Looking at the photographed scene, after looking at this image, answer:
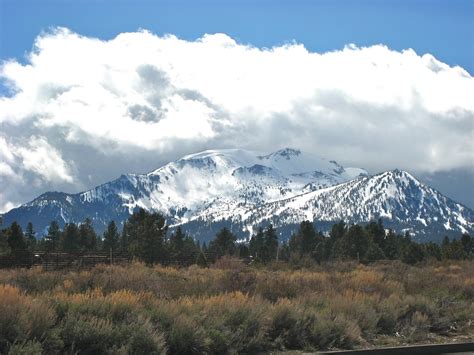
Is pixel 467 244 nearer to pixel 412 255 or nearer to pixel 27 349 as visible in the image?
pixel 412 255

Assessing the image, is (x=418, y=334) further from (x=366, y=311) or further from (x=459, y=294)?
(x=459, y=294)

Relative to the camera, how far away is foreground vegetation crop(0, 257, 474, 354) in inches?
392

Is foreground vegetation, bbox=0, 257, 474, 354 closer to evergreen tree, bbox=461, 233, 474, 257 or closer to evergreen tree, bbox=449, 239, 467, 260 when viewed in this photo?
evergreen tree, bbox=449, 239, 467, 260

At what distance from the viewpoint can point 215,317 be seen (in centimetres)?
1219

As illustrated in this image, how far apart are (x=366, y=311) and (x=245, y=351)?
14.4 ft

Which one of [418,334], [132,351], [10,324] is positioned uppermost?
[10,324]

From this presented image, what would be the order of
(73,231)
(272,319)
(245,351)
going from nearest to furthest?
(245,351), (272,319), (73,231)

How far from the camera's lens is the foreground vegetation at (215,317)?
995cm

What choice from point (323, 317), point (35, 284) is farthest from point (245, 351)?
point (35, 284)

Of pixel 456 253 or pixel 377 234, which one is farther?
pixel 377 234

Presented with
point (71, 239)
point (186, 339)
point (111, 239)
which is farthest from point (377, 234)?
point (186, 339)

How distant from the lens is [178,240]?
10394 centimetres

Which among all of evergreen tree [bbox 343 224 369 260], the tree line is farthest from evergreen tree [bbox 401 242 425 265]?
evergreen tree [bbox 343 224 369 260]

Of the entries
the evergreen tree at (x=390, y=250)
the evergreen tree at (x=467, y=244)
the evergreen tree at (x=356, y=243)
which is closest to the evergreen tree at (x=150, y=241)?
the evergreen tree at (x=356, y=243)
